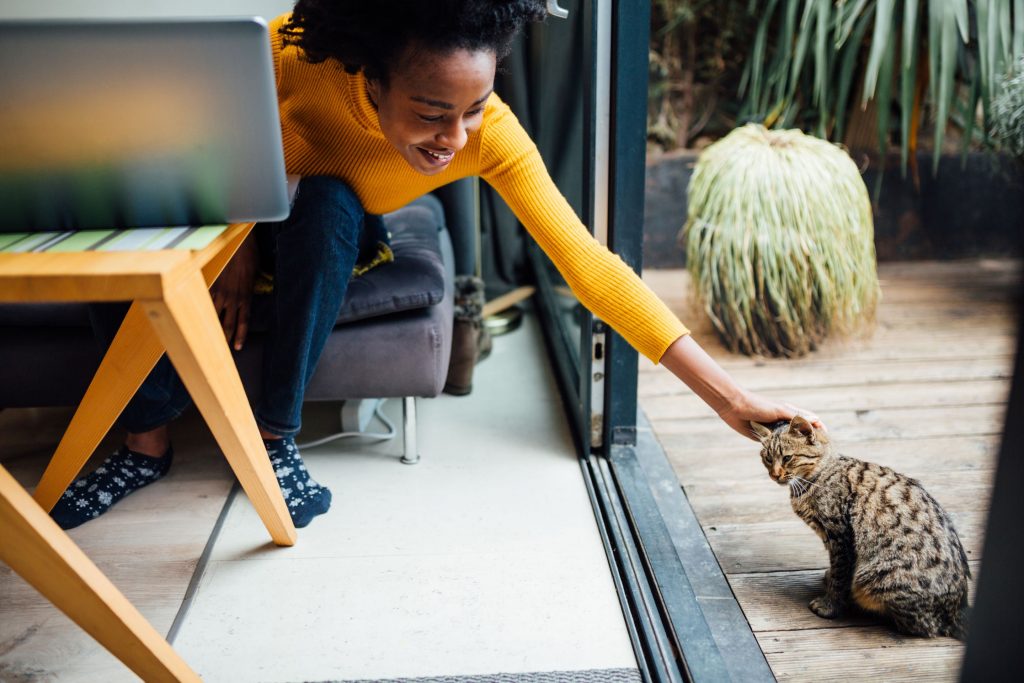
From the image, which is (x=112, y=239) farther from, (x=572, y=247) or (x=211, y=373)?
(x=572, y=247)

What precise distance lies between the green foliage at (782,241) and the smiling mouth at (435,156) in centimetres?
105

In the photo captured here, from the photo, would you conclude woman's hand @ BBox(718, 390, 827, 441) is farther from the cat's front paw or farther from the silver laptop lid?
the silver laptop lid

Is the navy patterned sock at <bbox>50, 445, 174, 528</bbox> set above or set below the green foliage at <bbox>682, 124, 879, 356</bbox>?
below

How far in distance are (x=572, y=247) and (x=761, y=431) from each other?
14.0 inches

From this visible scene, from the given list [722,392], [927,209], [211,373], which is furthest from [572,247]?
[927,209]

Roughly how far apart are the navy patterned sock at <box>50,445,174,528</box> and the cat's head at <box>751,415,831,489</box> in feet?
3.50

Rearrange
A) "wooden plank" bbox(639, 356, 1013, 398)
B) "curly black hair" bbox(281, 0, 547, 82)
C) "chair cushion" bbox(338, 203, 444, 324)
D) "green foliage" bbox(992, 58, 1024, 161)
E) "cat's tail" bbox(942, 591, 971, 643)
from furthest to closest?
"green foliage" bbox(992, 58, 1024, 161) < "wooden plank" bbox(639, 356, 1013, 398) < "chair cushion" bbox(338, 203, 444, 324) < "cat's tail" bbox(942, 591, 971, 643) < "curly black hair" bbox(281, 0, 547, 82)

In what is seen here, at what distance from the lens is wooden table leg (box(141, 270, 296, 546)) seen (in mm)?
787

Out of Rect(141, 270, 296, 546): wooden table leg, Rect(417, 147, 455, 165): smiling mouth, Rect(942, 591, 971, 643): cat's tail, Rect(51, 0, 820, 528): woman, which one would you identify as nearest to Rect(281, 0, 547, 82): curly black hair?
Rect(51, 0, 820, 528): woman

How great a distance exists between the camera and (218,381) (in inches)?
36.0

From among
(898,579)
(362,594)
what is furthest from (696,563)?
(362,594)

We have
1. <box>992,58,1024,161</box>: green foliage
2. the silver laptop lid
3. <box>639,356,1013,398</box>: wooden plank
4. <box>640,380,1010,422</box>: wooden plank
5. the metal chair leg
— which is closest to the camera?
the silver laptop lid

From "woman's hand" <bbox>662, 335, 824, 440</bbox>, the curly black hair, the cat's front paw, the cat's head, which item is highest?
the curly black hair

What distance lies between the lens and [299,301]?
1.29 m
